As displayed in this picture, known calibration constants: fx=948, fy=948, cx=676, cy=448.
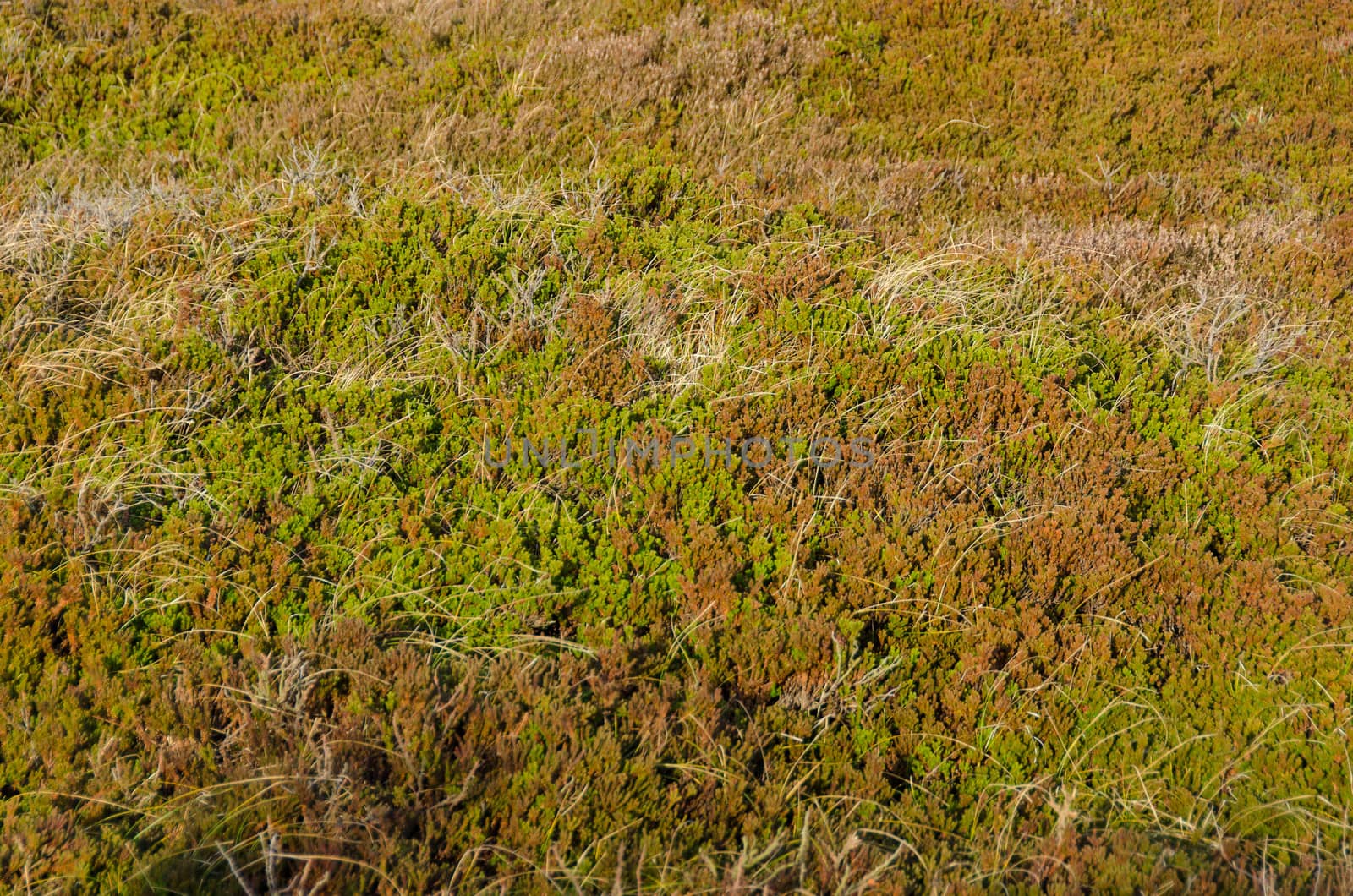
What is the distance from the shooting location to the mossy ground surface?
3688mm

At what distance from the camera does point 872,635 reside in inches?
185

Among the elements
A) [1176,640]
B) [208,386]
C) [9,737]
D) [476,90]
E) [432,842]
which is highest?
[476,90]

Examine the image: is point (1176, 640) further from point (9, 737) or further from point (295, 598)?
point (9, 737)

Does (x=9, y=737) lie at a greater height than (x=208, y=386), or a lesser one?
lesser

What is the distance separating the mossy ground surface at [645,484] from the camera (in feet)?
12.1

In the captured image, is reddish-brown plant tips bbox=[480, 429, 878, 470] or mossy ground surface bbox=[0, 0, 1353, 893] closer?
mossy ground surface bbox=[0, 0, 1353, 893]

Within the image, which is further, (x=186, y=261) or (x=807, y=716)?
(x=186, y=261)

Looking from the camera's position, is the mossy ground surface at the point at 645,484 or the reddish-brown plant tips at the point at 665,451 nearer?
the mossy ground surface at the point at 645,484

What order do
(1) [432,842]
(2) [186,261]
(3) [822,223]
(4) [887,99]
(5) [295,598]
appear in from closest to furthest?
(1) [432,842]
(5) [295,598]
(2) [186,261]
(3) [822,223]
(4) [887,99]

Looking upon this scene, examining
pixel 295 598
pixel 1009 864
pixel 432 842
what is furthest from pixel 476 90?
pixel 1009 864

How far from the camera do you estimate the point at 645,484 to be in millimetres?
5262

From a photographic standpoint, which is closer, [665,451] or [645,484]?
[645,484]

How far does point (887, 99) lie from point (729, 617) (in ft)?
21.9

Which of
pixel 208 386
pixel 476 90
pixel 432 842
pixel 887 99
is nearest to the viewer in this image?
pixel 432 842
